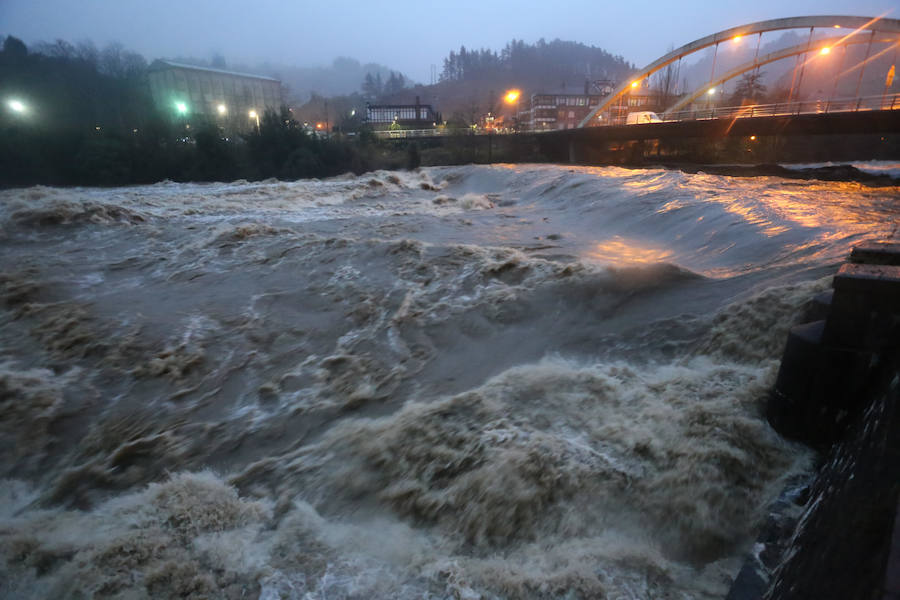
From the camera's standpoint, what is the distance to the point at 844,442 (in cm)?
293

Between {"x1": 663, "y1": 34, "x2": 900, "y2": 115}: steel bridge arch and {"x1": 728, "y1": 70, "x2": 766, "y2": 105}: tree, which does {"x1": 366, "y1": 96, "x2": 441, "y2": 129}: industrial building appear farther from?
{"x1": 663, "y1": 34, "x2": 900, "y2": 115}: steel bridge arch

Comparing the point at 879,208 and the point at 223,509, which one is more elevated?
the point at 879,208

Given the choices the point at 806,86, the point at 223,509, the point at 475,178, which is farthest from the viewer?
the point at 806,86

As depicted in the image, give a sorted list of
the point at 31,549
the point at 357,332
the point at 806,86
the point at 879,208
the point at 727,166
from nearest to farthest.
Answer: the point at 31,549 < the point at 357,332 < the point at 879,208 < the point at 727,166 < the point at 806,86

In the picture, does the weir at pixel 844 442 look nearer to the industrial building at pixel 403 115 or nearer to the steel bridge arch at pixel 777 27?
the steel bridge arch at pixel 777 27

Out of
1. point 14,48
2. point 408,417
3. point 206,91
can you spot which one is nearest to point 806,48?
point 408,417

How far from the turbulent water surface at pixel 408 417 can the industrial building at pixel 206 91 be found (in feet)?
201

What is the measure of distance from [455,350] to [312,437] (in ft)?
7.47

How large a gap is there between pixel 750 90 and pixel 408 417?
6243 centimetres

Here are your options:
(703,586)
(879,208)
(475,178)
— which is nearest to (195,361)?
(703,586)

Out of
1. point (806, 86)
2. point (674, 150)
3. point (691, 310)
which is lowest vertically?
point (691, 310)

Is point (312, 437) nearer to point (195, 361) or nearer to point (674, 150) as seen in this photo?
point (195, 361)

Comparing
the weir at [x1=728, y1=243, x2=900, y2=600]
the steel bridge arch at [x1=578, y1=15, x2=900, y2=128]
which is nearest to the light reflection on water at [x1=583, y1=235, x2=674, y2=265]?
the weir at [x1=728, y1=243, x2=900, y2=600]

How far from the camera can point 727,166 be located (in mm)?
23750
